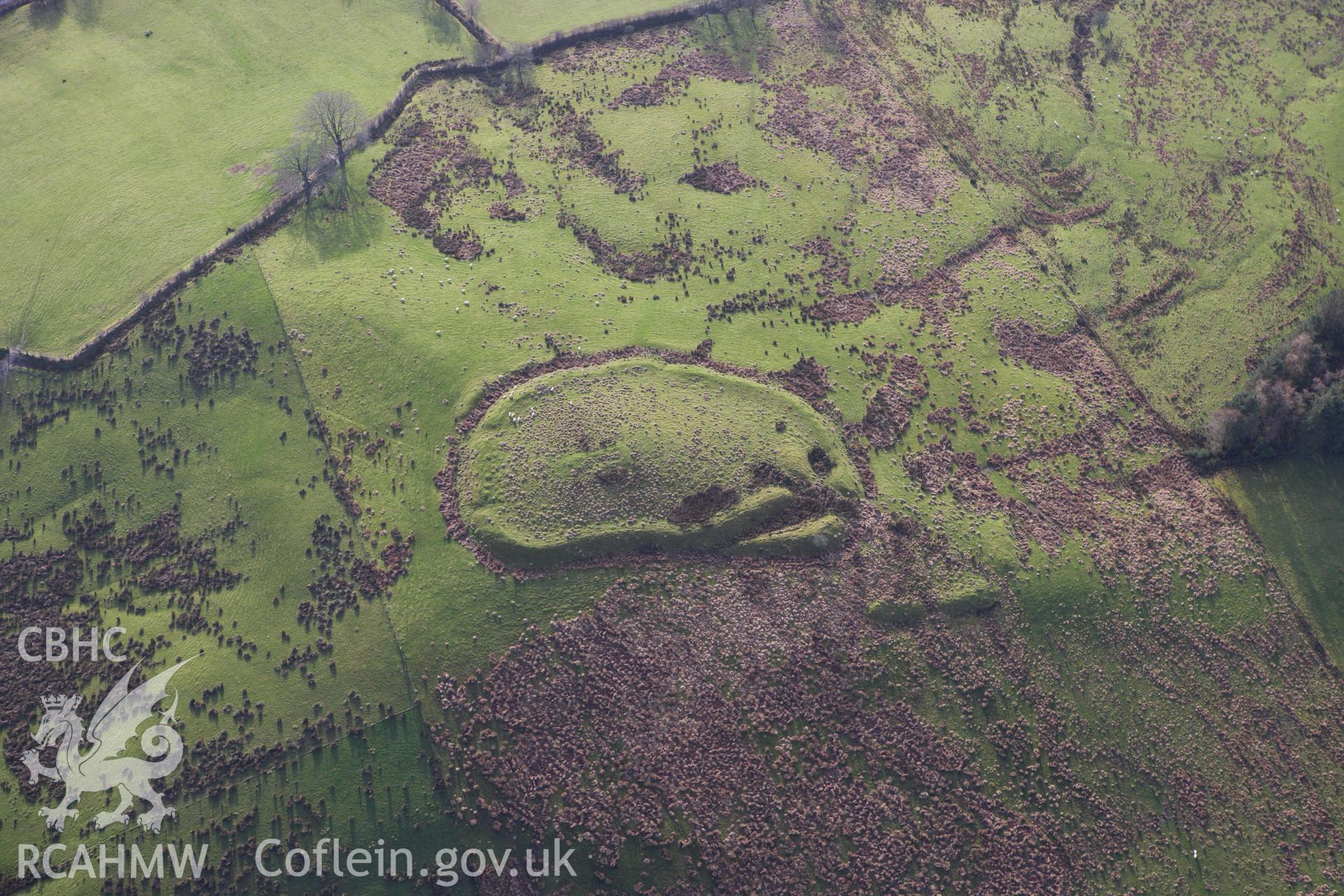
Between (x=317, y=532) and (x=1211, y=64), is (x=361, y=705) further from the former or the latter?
(x=1211, y=64)

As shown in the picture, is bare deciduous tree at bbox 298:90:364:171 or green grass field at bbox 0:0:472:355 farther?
bare deciduous tree at bbox 298:90:364:171

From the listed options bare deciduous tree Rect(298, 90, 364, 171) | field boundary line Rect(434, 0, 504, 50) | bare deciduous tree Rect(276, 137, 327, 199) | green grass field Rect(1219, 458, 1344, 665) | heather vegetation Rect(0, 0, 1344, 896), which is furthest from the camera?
field boundary line Rect(434, 0, 504, 50)

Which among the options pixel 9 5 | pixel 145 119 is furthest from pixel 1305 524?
pixel 9 5

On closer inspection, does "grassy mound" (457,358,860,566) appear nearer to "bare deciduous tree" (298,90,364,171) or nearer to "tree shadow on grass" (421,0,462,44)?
"bare deciduous tree" (298,90,364,171)

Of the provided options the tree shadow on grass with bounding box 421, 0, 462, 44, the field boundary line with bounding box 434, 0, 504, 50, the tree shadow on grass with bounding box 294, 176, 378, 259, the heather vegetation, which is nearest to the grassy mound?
the heather vegetation

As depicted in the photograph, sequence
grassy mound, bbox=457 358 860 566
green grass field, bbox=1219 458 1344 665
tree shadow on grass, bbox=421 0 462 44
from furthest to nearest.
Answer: tree shadow on grass, bbox=421 0 462 44
green grass field, bbox=1219 458 1344 665
grassy mound, bbox=457 358 860 566

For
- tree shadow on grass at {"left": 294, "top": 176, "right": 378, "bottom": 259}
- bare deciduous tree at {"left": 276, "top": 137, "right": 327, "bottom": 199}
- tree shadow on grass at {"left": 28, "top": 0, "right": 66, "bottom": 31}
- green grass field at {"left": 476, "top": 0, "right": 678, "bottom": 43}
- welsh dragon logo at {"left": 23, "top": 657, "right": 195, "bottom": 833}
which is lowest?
welsh dragon logo at {"left": 23, "top": 657, "right": 195, "bottom": 833}

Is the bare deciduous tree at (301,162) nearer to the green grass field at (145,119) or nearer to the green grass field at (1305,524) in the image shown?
the green grass field at (145,119)

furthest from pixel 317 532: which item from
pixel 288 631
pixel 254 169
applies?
pixel 254 169
